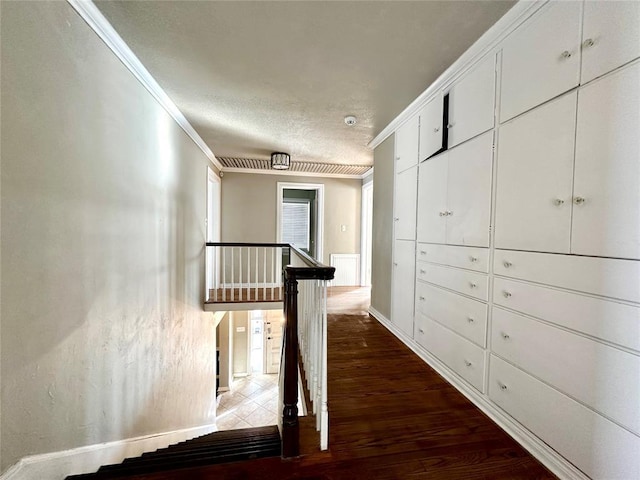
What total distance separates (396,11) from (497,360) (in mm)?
2160

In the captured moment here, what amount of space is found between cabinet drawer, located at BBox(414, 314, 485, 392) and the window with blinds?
4.59 metres

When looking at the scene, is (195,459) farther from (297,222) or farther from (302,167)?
(297,222)

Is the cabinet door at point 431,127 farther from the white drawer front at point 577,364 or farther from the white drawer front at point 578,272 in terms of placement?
the white drawer front at point 577,364

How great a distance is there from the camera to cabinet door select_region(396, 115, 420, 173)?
8.96 ft

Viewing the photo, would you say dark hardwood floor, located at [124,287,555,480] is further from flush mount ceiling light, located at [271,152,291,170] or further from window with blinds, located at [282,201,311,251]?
window with blinds, located at [282,201,311,251]

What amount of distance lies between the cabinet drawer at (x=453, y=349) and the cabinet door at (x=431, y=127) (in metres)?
1.54

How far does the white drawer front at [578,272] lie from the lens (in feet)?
3.44

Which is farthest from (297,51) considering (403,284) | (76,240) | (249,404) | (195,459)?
(249,404)

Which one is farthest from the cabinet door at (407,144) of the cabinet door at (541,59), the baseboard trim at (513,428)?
the baseboard trim at (513,428)

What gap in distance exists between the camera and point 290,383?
4.79 ft

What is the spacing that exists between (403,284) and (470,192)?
1.29 metres

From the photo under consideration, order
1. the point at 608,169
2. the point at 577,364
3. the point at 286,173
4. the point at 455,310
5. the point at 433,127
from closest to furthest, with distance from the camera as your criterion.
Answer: the point at 608,169
the point at 577,364
the point at 455,310
the point at 433,127
the point at 286,173

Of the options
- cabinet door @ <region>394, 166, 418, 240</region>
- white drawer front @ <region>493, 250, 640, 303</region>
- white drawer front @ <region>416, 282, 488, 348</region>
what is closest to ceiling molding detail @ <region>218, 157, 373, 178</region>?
cabinet door @ <region>394, 166, 418, 240</region>

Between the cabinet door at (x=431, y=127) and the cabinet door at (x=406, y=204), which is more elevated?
the cabinet door at (x=431, y=127)
